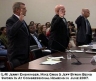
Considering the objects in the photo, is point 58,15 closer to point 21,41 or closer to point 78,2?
point 21,41

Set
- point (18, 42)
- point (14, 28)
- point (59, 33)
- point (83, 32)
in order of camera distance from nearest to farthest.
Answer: point (14, 28), point (18, 42), point (59, 33), point (83, 32)

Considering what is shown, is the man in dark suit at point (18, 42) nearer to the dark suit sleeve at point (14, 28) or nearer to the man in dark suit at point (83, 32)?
the dark suit sleeve at point (14, 28)

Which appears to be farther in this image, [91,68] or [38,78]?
[91,68]

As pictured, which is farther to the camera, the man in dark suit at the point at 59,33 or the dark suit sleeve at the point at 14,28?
the man in dark suit at the point at 59,33

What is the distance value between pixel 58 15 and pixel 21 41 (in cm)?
135

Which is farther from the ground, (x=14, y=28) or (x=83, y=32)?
(x=14, y=28)

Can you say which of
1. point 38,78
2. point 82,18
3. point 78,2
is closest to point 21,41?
point 38,78

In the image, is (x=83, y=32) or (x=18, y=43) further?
(x=83, y=32)

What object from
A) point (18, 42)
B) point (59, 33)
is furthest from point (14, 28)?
point (59, 33)

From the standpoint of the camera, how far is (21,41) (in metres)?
3.57

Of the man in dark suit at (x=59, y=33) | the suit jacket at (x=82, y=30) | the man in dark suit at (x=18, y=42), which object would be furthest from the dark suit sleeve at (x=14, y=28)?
the suit jacket at (x=82, y=30)

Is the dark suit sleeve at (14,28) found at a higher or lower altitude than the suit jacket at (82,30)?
higher

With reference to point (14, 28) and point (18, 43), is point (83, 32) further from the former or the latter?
point (14, 28)

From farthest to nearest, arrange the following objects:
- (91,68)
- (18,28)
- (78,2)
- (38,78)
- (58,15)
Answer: (78,2)
(58,15)
(18,28)
(91,68)
(38,78)
